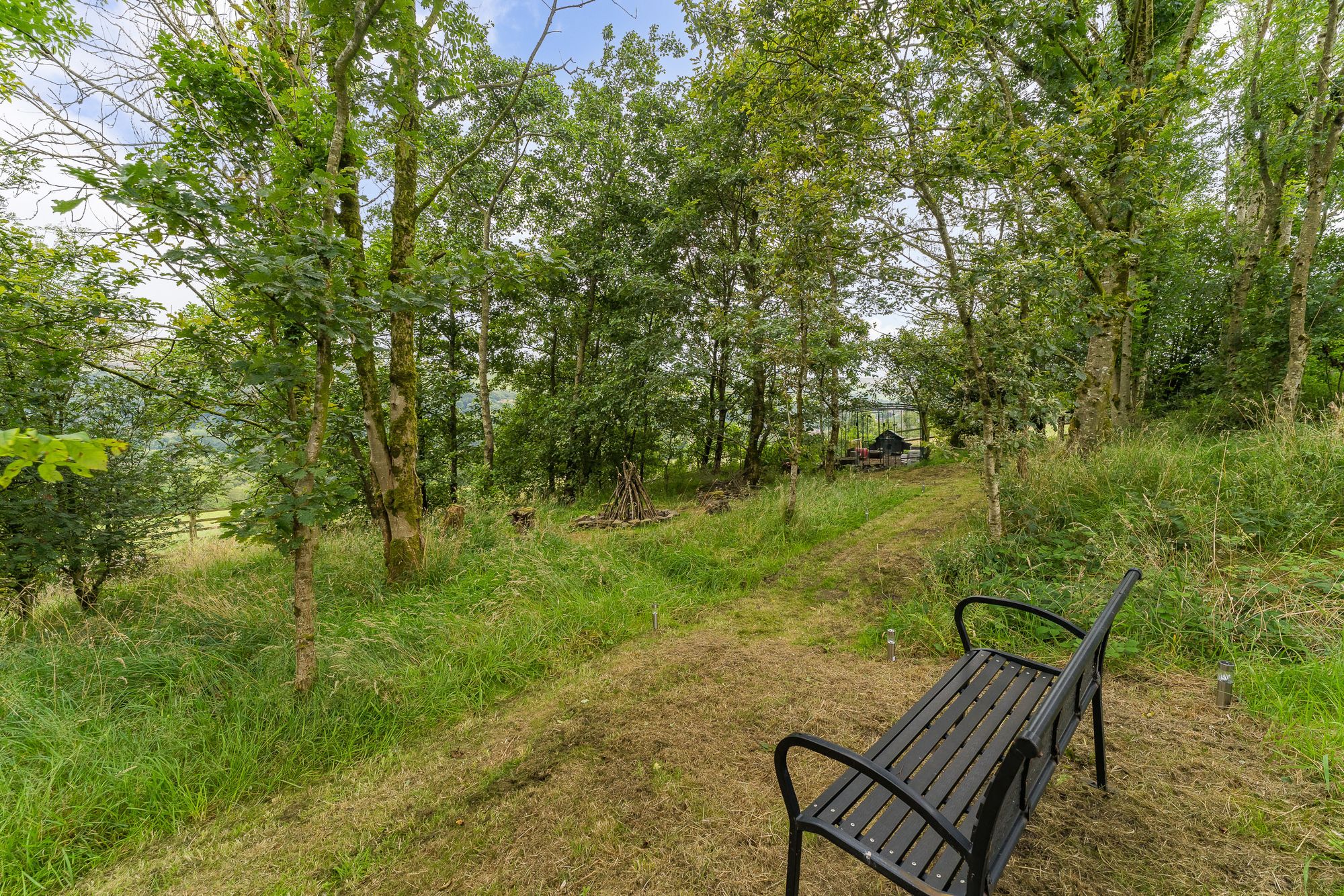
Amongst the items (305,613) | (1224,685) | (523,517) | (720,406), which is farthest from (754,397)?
(305,613)

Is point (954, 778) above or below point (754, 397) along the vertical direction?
below

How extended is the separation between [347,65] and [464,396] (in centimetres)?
1149

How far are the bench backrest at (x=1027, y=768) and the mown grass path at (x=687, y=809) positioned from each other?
0.49m

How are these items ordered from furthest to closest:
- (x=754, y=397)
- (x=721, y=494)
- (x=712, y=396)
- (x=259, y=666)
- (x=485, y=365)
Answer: (x=712, y=396) → (x=754, y=397) → (x=485, y=365) → (x=721, y=494) → (x=259, y=666)

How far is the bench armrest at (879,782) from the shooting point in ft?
4.28

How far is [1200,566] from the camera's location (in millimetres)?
3424

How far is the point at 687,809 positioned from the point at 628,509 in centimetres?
640

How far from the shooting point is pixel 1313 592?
2955mm

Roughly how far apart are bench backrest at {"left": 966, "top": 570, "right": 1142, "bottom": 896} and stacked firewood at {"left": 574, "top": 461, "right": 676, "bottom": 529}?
6602 millimetres

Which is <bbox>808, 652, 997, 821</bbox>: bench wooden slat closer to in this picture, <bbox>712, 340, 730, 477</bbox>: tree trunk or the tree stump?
the tree stump

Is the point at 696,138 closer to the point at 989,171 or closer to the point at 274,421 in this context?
the point at 989,171

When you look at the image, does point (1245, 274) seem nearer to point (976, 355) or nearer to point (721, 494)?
point (976, 355)

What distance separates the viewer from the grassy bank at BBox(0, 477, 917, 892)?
2320 mm

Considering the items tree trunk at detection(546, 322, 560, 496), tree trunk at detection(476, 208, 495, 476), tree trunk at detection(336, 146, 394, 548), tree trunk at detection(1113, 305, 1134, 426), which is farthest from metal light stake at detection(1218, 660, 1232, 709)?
tree trunk at detection(546, 322, 560, 496)
